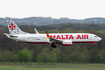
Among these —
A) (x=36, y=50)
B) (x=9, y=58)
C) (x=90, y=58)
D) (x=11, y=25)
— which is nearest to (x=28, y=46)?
(x=36, y=50)

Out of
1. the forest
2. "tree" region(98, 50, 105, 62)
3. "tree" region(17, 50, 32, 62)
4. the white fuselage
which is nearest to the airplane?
the white fuselage

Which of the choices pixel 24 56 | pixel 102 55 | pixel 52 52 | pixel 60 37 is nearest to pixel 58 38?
pixel 60 37

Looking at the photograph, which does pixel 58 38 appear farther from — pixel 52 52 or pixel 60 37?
pixel 52 52

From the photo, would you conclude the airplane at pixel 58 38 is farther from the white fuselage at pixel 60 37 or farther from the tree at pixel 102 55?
the tree at pixel 102 55

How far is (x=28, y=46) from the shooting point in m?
120

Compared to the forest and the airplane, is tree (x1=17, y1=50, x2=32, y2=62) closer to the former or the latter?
the forest

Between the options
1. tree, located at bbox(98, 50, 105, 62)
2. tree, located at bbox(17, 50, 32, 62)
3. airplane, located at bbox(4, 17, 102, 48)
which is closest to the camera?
airplane, located at bbox(4, 17, 102, 48)

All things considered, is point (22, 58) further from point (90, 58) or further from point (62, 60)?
point (90, 58)

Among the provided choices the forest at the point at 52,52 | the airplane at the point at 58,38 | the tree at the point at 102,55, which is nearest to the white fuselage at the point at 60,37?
the airplane at the point at 58,38

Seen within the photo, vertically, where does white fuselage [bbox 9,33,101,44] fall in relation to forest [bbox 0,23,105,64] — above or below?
above

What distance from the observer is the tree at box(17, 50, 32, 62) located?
118875 mm

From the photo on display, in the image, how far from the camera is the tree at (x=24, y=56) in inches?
4680

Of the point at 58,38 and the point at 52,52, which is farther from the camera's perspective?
the point at 52,52

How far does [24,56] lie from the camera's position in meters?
125
